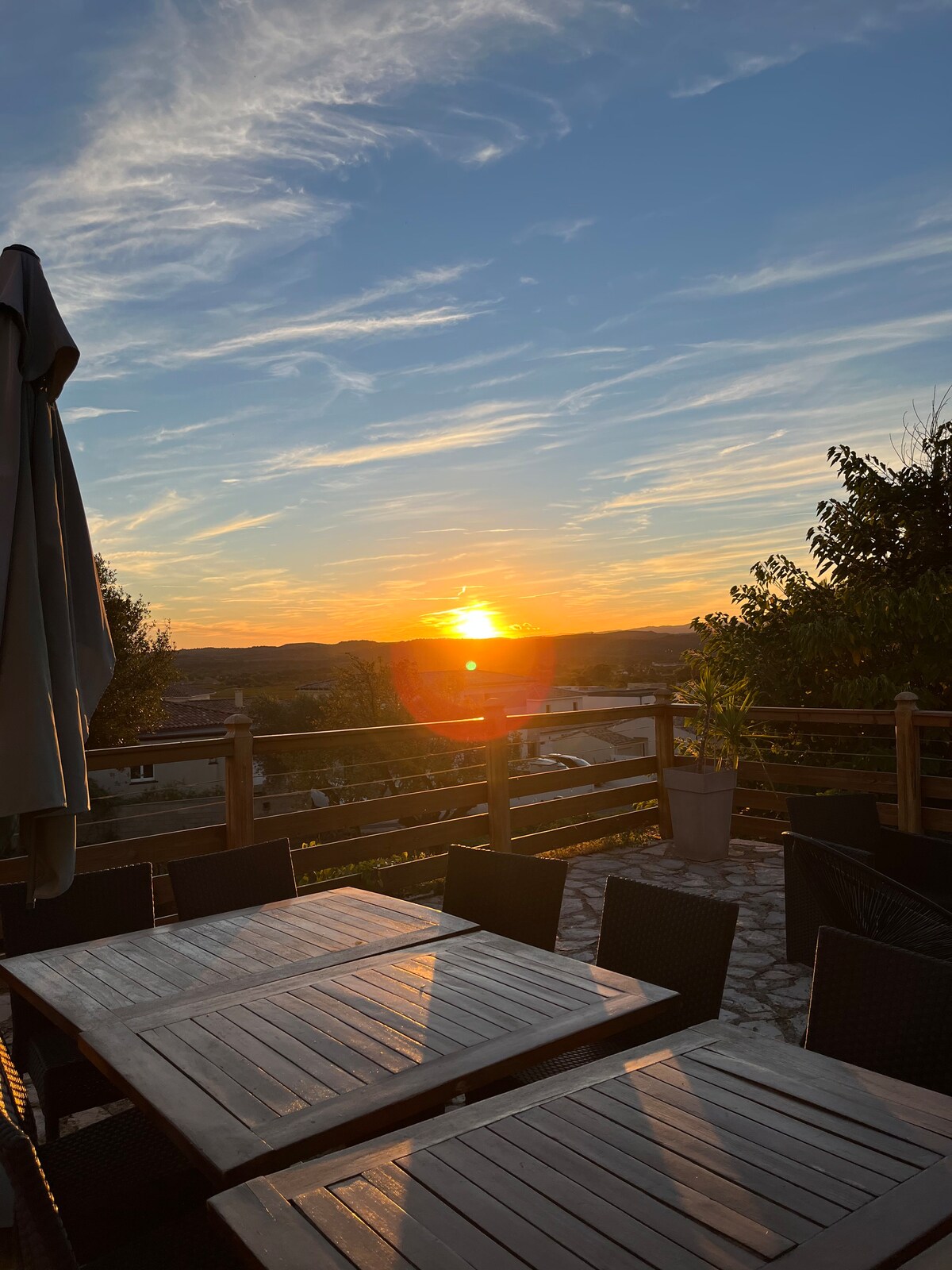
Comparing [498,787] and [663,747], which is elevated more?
[663,747]

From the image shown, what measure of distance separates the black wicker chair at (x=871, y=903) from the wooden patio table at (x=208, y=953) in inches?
50.8

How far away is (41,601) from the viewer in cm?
212

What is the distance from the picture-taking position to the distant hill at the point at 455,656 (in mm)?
20406

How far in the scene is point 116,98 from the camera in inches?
216

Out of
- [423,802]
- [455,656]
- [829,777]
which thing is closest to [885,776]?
Answer: [829,777]

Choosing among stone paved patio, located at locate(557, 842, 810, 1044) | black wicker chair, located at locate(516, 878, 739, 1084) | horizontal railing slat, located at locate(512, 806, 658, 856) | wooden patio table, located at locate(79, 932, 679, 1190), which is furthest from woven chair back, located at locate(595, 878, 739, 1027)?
horizontal railing slat, located at locate(512, 806, 658, 856)

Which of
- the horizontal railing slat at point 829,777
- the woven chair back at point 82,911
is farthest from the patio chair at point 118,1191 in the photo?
the horizontal railing slat at point 829,777

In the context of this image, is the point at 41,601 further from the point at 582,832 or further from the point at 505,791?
the point at 582,832

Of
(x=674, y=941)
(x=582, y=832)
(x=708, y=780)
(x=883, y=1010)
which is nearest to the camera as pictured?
(x=883, y=1010)

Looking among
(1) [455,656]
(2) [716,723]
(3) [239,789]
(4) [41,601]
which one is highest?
(1) [455,656]

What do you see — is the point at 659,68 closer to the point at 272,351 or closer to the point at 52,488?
the point at 272,351

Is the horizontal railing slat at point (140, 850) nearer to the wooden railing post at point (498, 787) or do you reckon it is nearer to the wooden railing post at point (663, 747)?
the wooden railing post at point (498, 787)

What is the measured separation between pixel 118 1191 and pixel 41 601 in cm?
137

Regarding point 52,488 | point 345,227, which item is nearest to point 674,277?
point 345,227
